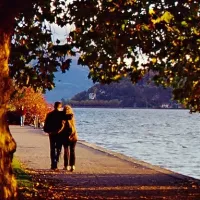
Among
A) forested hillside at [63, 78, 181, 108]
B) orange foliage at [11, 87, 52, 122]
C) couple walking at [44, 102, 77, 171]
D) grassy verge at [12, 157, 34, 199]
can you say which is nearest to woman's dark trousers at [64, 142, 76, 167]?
couple walking at [44, 102, 77, 171]

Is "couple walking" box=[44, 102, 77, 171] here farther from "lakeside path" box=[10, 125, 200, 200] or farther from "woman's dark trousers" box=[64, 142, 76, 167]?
"lakeside path" box=[10, 125, 200, 200]

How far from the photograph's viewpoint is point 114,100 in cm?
17688

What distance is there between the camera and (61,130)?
17.3m

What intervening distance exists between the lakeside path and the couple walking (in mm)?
390

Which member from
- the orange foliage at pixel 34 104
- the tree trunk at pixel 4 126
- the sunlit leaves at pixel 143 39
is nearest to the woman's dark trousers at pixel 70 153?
the sunlit leaves at pixel 143 39

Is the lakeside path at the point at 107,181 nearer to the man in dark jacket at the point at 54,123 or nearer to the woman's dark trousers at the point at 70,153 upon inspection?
the woman's dark trousers at the point at 70,153

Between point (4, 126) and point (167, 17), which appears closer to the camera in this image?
A: point (167, 17)

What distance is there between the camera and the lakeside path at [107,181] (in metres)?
13.3

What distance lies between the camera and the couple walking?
671 inches

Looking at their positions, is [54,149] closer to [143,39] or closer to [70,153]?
[70,153]

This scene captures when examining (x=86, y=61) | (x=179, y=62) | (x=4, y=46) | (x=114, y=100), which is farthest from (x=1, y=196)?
(x=114, y=100)

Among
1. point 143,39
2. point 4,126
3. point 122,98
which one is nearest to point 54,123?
point 143,39

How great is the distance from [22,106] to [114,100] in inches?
5072

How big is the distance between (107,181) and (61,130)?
7.72 feet
